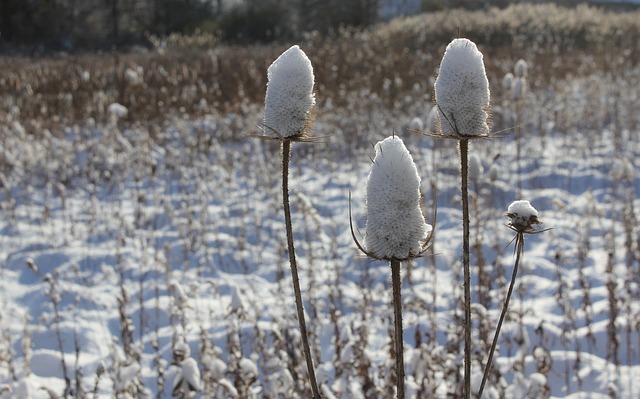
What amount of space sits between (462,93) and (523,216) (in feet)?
0.90

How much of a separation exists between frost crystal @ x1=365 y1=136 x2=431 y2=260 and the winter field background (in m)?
0.14

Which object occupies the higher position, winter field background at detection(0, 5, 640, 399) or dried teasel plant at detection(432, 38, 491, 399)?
dried teasel plant at detection(432, 38, 491, 399)

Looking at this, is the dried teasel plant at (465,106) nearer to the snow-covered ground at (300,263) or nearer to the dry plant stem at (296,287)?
the snow-covered ground at (300,263)

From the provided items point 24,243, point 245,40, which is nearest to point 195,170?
point 24,243

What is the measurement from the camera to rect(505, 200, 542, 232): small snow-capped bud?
1.26 metres

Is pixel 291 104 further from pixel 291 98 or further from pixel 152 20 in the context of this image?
pixel 152 20

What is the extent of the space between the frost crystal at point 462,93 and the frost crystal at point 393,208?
4.9 inches

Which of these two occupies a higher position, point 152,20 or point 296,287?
point 152,20

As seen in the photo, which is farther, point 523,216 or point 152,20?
point 152,20

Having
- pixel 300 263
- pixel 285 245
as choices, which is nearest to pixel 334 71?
pixel 300 263

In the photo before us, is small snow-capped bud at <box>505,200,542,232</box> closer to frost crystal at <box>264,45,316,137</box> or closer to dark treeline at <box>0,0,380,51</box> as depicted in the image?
frost crystal at <box>264,45,316,137</box>

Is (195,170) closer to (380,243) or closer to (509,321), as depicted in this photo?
(509,321)

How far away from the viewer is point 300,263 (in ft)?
14.8

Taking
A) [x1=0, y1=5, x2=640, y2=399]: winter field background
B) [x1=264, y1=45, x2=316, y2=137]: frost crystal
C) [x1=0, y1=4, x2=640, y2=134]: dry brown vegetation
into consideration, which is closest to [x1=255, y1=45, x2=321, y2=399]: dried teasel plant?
[x1=264, y1=45, x2=316, y2=137]: frost crystal
